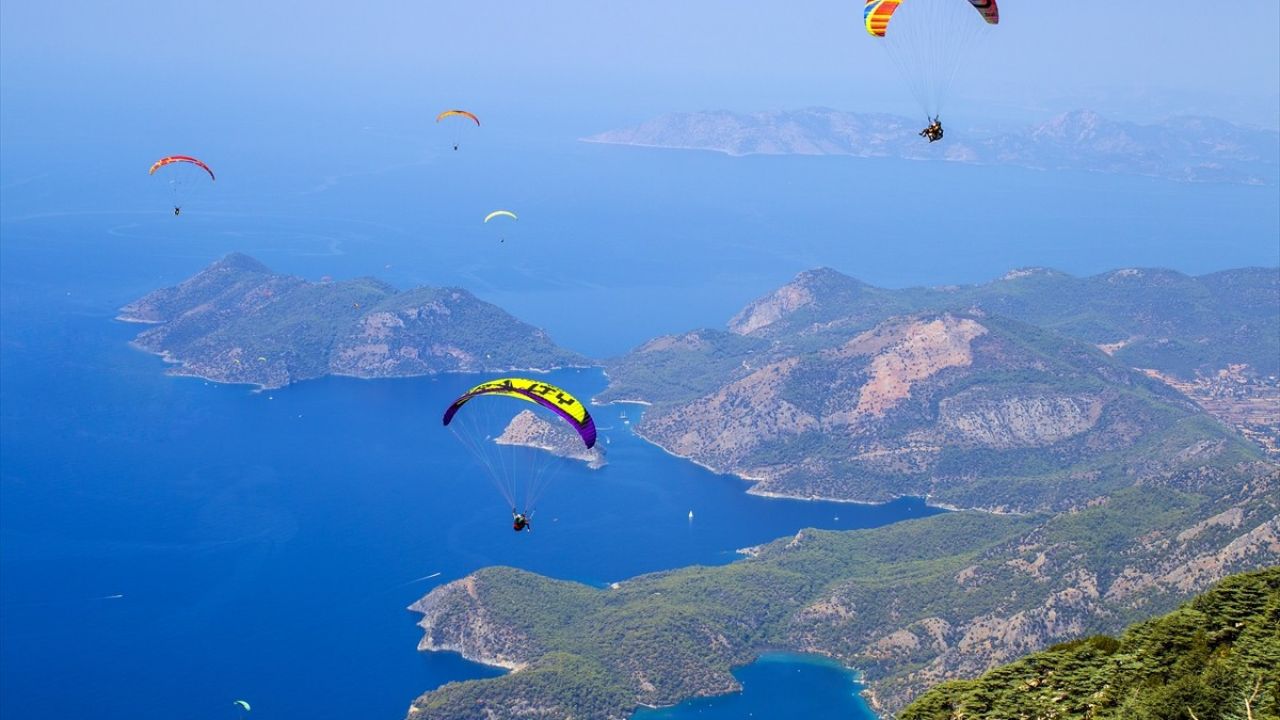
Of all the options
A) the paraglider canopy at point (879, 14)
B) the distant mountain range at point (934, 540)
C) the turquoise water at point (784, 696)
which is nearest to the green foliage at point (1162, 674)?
the distant mountain range at point (934, 540)

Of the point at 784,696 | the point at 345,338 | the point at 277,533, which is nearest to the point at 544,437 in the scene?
the point at 277,533

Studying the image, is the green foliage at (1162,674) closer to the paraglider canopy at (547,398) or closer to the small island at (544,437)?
the paraglider canopy at (547,398)

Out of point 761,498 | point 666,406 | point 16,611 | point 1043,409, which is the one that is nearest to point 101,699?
point 16,611

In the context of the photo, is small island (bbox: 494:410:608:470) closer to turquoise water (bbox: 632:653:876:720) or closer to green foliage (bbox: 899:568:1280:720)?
turquoise water (bbox: 632:653:876:720)

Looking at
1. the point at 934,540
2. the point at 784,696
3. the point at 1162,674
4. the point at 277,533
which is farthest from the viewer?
Answer: the point at 277,533

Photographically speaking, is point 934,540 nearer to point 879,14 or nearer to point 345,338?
point 879,14

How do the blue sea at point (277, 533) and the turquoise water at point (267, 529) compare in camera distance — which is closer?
the blue sea at point (277, 533)

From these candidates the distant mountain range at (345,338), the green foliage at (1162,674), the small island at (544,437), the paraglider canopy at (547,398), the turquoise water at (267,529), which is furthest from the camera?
the distant mountain range at (345,338)
